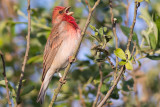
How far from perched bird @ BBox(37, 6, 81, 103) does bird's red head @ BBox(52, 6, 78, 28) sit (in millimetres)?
93

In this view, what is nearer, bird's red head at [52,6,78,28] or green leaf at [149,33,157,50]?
green leaf at [149,33,157,50]

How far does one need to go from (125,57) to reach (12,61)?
3.58 m

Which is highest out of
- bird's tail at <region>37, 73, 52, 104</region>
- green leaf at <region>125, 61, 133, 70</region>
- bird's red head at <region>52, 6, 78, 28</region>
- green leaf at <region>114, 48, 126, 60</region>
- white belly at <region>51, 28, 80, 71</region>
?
bird's red head at <region>52, 6, 78, 28</region>

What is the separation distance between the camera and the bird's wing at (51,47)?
17.0 ft

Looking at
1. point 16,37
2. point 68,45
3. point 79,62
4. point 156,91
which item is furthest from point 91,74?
point 16,37

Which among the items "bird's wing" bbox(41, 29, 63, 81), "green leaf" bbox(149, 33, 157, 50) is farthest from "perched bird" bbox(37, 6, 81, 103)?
→ "green leaf" bbox(149, 33, 157, 50)

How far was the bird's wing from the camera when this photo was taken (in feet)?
17.0

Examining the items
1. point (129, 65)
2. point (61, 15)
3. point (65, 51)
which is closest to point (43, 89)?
point (65, 51)

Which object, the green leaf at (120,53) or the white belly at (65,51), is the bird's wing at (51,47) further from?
the green leaf at (120,53)

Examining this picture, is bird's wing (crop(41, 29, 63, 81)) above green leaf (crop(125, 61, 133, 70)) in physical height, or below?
below

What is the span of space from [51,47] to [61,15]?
2.90ft

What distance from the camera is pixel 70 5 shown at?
5.73 m

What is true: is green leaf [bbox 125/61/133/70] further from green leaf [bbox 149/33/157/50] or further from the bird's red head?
the bird's red head

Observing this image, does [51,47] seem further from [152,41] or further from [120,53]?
[120,53]
